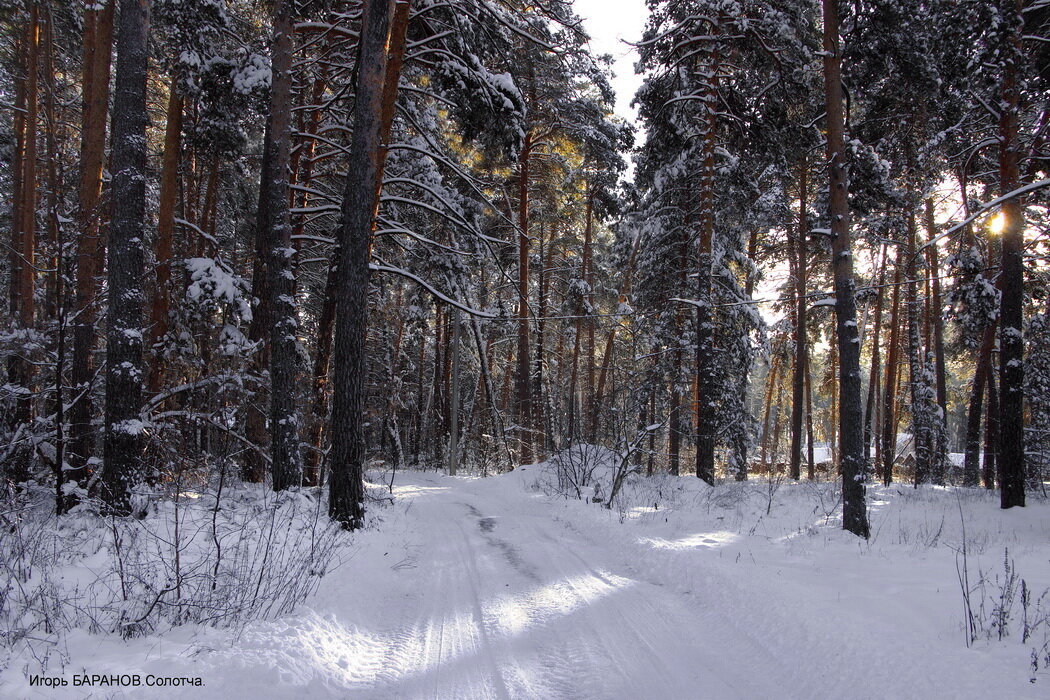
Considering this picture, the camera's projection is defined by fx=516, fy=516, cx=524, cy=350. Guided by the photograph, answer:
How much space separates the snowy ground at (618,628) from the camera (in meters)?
3.14

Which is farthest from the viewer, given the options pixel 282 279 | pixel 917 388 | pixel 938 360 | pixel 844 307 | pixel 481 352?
pixel 481 352

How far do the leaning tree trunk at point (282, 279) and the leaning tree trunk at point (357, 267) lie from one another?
1.27 meters

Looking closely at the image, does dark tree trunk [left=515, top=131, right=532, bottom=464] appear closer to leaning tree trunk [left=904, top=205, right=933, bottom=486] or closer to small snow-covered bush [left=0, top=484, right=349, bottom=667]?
small snow-covered bush [left=0, top=484, right=349, bottom=667]

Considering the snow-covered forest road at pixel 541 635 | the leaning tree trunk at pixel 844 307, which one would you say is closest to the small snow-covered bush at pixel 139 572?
the snow-covered forest road at pixel 541 635

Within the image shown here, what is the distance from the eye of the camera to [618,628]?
4.12 m

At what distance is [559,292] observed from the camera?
23109 mm

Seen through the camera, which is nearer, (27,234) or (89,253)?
(89,253)

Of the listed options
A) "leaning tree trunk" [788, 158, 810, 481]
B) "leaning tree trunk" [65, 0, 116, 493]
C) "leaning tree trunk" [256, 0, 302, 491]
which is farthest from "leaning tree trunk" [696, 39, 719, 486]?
"leaning tree trunk" [65, 0, 116, 493]

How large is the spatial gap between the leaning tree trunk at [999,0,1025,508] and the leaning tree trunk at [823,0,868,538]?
5.04 meters

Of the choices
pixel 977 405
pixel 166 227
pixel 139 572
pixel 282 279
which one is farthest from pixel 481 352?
pixel 139 572

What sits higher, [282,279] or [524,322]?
[524,322]

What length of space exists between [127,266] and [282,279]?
2110mm

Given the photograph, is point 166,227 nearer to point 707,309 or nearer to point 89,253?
point 89,253

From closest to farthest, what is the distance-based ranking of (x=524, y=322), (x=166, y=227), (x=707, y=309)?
(x=166, y=227) → (x=707, y=309) → (x=524, y=322)
